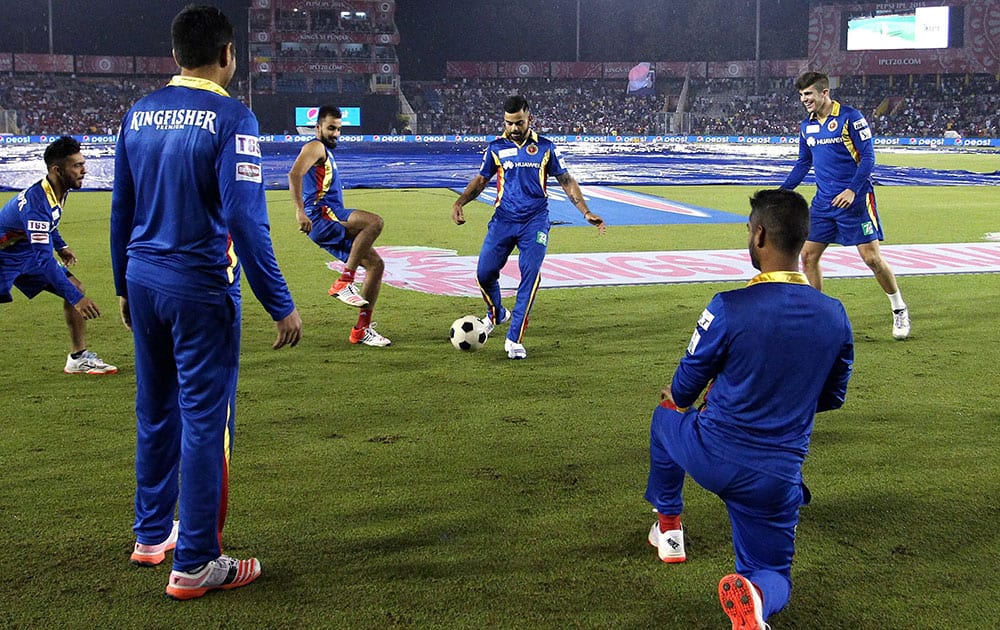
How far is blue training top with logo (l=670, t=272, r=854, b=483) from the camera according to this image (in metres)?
3.17

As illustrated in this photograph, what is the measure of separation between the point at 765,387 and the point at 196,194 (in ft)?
6.96

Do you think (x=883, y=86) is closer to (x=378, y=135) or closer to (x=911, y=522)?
(x=378, y=135)

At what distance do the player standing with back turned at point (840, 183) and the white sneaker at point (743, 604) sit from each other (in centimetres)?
591

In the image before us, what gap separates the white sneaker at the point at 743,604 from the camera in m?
3.07

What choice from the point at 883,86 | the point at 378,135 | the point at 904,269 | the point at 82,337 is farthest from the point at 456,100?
the point at 82,337

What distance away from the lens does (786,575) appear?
3311 mm

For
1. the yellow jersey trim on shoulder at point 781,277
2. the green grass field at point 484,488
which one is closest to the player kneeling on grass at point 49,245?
the green grass field at point 484,488

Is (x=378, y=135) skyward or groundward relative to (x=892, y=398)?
skyward

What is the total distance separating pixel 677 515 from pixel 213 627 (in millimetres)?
1862

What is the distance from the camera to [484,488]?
4781 mm

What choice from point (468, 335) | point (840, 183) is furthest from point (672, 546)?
point (840, 183)

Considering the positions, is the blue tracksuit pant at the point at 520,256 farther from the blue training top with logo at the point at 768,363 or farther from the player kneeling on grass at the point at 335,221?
the blue training top with logo at the point at 768,363

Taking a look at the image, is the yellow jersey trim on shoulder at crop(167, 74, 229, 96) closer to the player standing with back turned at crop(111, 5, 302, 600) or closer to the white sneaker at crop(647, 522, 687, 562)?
the player standing with back turned at crop(111, 5, 302, 600)

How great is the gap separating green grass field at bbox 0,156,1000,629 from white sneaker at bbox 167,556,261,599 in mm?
44
